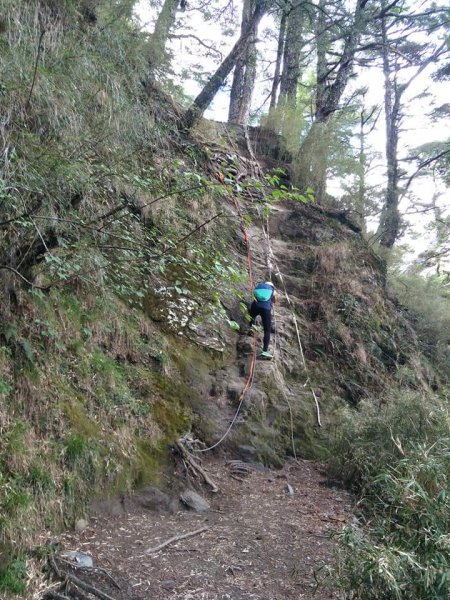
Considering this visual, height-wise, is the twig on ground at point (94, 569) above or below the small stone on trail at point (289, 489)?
below

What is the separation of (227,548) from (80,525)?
1.23m

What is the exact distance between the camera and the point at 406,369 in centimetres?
870

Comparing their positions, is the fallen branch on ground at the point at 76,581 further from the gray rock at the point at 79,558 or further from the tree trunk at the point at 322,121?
the tree trunk at the point at 322,121

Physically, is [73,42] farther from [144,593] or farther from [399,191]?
[399,191]

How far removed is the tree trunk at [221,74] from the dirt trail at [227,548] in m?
6.51

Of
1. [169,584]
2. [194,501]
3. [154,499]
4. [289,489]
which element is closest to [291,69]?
[289,489]

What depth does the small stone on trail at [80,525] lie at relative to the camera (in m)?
3.45

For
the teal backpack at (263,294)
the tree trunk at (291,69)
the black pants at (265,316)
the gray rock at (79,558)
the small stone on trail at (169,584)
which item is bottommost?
the small stone on trail at (169,584)

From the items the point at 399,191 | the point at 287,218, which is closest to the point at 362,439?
the point at 287,218

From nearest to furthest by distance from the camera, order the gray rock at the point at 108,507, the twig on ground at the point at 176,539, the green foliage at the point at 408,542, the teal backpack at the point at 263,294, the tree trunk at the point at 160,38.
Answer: the green foliage at the point at 408,542
the twig on ground at the point at 176,539
the gray rock at the point at 108,507
the tree trunk at the point at 160,38
the teal backpack at the point at 263,294

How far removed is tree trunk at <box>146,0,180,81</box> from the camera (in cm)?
659

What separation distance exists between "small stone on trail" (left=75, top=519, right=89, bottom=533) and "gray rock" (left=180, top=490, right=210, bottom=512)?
3.73ft

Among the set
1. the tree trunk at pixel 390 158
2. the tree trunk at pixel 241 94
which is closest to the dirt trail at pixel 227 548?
the tree trunk at pixel 390 158

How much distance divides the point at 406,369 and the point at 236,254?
3905 mm
